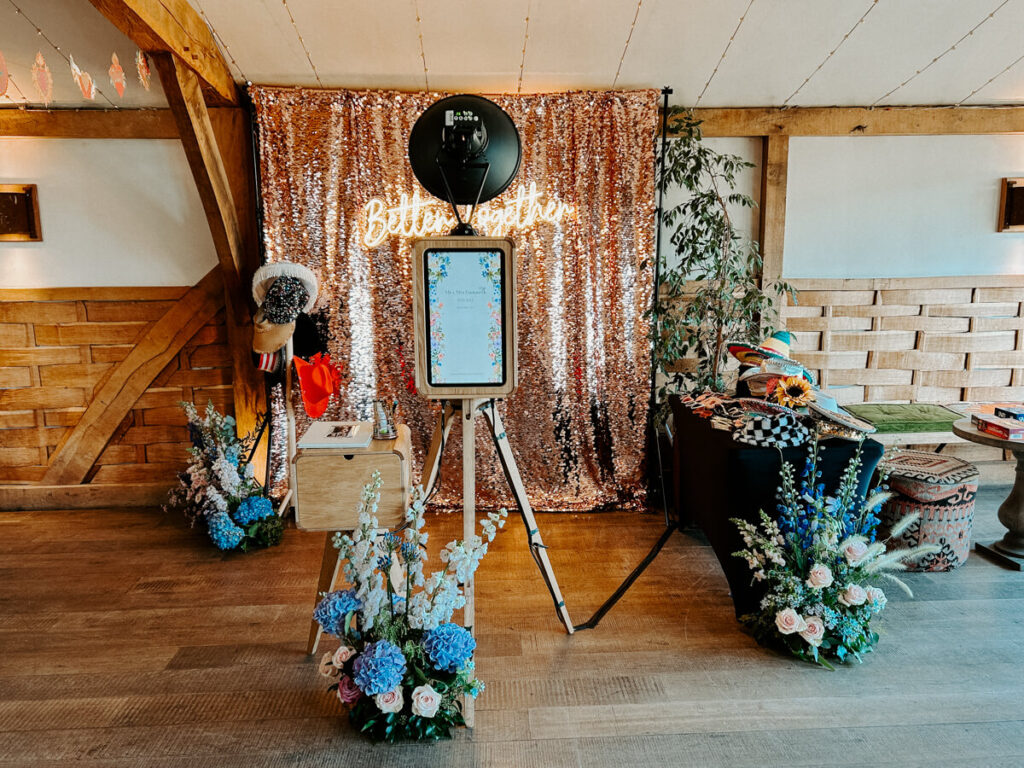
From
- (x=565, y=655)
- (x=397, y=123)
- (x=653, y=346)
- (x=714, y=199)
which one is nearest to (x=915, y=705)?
(x=565, y=655)

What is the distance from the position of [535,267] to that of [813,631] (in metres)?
2.46

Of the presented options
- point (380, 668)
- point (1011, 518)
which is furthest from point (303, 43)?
point (1011, 518)

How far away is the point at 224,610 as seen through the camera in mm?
3055

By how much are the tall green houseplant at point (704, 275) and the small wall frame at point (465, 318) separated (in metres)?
1.92

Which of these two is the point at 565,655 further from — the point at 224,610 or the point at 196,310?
the point at 196,310

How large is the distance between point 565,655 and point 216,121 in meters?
3.50

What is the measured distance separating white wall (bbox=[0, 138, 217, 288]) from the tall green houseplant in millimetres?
2870

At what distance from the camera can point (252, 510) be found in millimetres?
3713

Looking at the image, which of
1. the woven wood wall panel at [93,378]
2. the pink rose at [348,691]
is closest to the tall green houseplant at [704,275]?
the pink rose at [348,691]

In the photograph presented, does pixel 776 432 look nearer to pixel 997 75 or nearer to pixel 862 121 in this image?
pixel 862 121

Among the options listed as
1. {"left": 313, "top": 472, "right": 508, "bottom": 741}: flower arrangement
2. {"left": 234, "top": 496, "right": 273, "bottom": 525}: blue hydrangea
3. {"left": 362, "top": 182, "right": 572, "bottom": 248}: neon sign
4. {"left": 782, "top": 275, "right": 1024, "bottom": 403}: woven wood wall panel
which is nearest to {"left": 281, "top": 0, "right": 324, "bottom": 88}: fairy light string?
{"left": 362, "top": 182, "right": 572, "bottom": 248}: neon sign

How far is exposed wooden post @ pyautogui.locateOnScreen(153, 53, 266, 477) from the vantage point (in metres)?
3.38

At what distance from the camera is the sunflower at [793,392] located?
9.95 feet

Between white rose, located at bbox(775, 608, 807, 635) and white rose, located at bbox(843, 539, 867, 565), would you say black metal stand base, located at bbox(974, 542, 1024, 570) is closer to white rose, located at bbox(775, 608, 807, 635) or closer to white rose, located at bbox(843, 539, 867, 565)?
white rose, located at bbox(843, 539, 867, 565)
